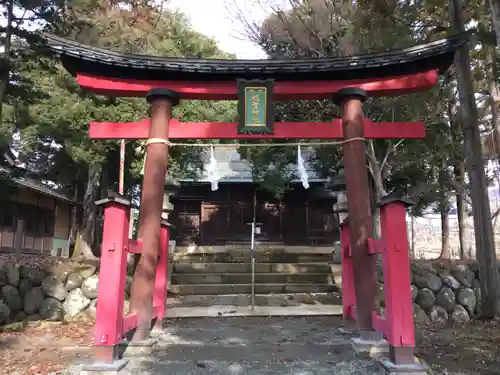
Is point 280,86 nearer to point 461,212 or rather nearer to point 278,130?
point 278,130

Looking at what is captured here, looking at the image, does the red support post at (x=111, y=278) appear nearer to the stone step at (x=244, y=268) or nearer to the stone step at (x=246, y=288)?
the stone step at (x=246, y=288)

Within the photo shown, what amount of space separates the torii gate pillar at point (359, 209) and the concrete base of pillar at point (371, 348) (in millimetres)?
93

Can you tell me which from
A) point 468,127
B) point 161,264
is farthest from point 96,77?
point 468,127

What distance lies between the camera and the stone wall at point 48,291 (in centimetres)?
823

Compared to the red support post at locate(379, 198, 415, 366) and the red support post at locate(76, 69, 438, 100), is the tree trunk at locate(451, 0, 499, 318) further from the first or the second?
the red support post at locate(379, 198, 415, 366)

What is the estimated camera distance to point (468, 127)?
808 centimetres

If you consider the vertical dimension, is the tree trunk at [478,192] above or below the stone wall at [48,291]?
above

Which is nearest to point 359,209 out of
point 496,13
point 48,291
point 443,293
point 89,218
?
point 496,13

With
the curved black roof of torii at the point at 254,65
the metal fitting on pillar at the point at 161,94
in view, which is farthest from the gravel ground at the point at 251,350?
the curved black roof of torii at the point at 254,65

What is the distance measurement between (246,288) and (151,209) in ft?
17.8

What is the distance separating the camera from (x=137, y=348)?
5508mm

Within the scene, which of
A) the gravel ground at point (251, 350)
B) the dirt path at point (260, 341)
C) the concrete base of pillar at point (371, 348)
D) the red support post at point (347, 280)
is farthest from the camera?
the red support post at point (347, 280)

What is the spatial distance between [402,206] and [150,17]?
12.6 meters

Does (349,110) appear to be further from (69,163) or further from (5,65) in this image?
(69,163)
